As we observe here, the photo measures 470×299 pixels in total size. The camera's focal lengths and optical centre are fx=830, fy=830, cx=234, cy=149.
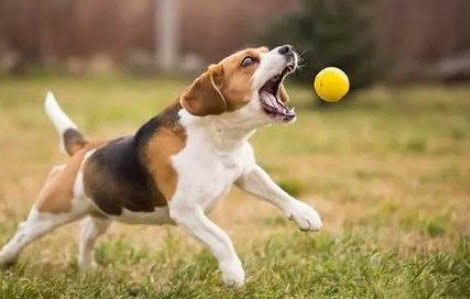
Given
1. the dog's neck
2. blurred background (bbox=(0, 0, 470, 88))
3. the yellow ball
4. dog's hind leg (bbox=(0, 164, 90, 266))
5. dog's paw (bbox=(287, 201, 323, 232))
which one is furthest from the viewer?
blurred background (bbox=(0, 0, 470, 88))

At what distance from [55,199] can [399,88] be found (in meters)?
13.1

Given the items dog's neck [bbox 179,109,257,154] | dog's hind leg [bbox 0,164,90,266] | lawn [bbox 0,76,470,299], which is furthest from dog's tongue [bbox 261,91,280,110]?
dog's hind leg [bbox 0,164,90,266]

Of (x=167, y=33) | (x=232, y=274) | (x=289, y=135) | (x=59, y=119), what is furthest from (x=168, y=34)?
(x=232, y=274)

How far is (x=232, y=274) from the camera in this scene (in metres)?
3.55

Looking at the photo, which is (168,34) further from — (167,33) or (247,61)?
(247,61)

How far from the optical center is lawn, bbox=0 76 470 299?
375 centimetres

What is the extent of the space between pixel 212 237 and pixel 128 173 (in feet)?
1.82

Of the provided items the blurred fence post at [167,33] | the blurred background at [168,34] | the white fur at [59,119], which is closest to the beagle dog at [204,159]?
the white fur at [59,119]

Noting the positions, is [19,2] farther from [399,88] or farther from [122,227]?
[122,227]

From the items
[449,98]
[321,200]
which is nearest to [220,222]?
[321,200]

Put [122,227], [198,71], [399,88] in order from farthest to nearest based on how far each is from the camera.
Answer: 1. [198,71]
2. [399,88]
3. [122,227]

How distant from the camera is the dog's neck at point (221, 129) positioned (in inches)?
144

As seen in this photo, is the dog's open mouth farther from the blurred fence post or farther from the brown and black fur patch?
the blurred fence post

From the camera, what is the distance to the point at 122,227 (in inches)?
222
